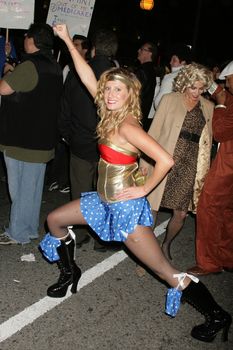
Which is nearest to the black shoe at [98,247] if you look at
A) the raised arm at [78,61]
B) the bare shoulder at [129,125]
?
the raised arm at [78,61]

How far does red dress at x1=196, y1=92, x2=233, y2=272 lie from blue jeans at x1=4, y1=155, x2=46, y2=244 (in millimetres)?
1683

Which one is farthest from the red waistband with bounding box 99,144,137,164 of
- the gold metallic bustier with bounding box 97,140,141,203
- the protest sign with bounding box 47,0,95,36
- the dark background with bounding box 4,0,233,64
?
the dark background with bounding box 4,0,233,64

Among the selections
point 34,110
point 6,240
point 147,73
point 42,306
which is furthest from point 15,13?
point 42,306

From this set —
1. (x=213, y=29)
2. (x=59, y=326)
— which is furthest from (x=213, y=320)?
(x=213, y=29)

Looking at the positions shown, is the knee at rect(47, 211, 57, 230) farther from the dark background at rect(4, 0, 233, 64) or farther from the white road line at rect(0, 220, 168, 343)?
the dark background at rect(4, 0, 233, 64)

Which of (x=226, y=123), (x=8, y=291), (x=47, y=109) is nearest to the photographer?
(x=8, y=291)

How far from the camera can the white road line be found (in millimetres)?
2952

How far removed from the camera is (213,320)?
306 cm

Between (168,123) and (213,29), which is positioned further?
(213,29)

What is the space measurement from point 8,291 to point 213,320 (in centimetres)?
169

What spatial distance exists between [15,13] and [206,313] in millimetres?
3973

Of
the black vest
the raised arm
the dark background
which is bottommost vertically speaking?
the dark background

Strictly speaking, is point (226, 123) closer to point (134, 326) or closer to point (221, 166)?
point (221, 166)

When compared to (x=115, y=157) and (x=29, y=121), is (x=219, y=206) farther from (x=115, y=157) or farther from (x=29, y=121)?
(x=29, y=121)
